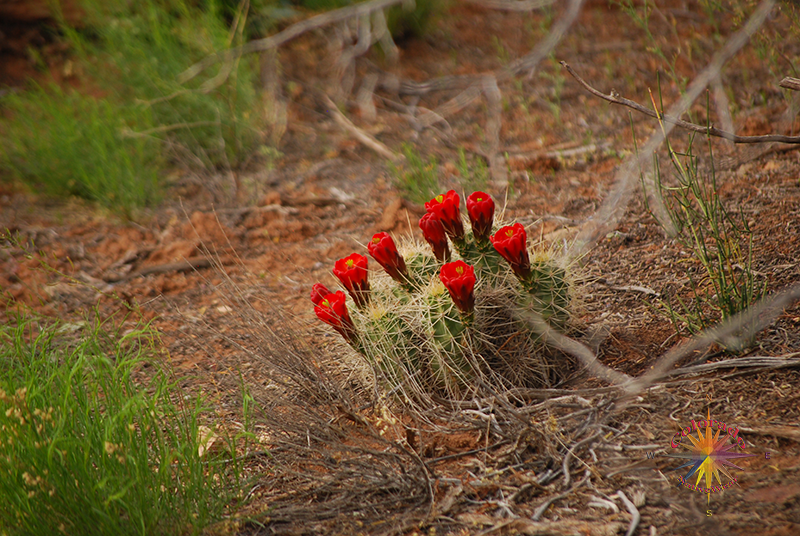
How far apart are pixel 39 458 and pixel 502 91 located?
4583 mm

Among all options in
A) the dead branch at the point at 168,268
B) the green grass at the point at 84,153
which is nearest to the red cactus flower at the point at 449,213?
the dead branch at the point at 168,268

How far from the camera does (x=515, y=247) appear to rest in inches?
79.3

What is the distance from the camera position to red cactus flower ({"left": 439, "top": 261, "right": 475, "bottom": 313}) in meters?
1.96

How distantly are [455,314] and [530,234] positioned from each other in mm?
1374

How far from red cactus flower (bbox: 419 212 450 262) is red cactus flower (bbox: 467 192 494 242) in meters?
0.12

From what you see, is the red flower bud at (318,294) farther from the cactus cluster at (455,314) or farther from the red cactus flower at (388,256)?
the red cactus flower at (388,256)

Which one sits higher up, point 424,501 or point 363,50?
point 363,50

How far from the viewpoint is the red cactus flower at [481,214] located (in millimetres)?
2152

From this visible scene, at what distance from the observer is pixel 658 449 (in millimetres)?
1775

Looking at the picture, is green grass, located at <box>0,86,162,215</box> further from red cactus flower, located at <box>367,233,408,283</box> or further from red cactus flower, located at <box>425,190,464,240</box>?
red cactus flower, located at <box>425,190,464,240</box>

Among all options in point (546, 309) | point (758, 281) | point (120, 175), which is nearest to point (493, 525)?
point (546, 309)

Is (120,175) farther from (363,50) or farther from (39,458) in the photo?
(39,458)

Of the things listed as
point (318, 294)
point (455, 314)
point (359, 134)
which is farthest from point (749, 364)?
point (359, 134)

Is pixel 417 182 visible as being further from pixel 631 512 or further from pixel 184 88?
pixel 631 512
